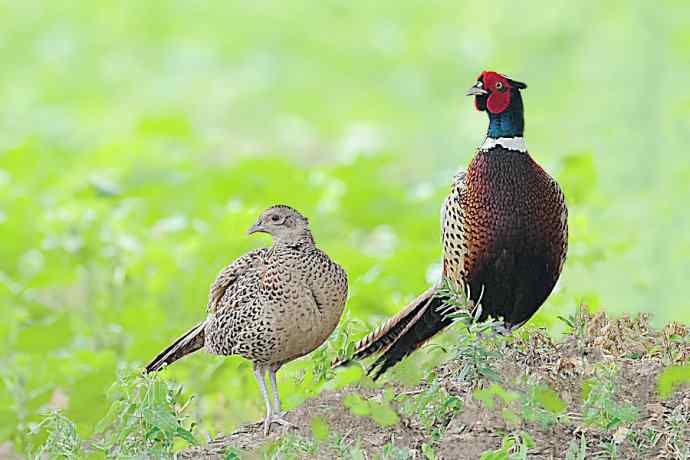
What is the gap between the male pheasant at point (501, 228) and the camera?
3369 mm

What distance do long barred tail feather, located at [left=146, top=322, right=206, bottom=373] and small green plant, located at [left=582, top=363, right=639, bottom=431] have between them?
3.31ft

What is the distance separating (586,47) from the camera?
817 cm

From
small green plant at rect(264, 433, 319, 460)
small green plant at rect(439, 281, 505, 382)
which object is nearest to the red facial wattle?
small green plant at rect(439, 281, 505, 382)

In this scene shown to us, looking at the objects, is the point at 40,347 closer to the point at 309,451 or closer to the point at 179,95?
the point at 309,451

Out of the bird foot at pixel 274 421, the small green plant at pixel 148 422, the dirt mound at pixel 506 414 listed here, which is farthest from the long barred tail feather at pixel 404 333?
the small green plant at pixel 148 422

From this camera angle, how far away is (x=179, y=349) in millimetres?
3471

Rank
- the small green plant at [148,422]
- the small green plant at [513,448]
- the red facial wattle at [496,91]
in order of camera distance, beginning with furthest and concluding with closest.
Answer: the red facial wattle at [496,91] → the small green plant at [148,422] → the small green plant at [513,448]

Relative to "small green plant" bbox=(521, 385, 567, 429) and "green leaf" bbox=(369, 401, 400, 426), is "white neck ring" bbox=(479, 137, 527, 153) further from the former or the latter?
"green leaf" bbox=(369, 401, 400, 426)

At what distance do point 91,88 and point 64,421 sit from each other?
7.77 metres

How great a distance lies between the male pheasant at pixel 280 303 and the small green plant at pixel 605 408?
0.64 m

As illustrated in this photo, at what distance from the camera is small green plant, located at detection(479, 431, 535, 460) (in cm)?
283

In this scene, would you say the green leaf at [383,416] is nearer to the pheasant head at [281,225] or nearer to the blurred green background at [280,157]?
the blurred green background at [280,157]

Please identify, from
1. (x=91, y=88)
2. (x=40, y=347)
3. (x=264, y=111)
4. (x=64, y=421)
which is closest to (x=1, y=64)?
(x=91, y=88)

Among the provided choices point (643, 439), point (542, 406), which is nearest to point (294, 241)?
point (542, 406)
